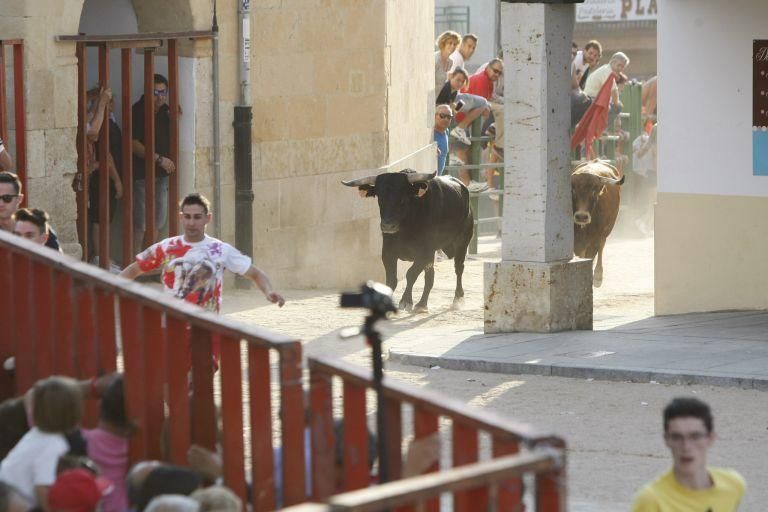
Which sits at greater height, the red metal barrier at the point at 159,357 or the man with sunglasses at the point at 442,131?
the man with sunglasses at the point at 442,131

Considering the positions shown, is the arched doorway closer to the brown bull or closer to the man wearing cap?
the brown bull

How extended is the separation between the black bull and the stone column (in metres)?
2.49

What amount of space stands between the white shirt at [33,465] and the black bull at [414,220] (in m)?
9.47

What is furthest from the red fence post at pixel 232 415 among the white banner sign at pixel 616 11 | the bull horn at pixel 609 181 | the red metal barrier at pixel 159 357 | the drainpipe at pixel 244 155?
the white banner sign at pixel 616 11

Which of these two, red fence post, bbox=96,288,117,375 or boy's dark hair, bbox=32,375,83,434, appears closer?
boy's dark hair, bbox=32,375,83,434

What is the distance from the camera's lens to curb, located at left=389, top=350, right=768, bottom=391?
10.6m

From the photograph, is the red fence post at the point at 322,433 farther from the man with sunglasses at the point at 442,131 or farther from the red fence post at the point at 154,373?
the man with sunglasses at the point at 442,131

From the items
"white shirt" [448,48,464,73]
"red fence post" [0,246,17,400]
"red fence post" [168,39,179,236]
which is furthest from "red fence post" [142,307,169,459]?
"white shirt" [448,48,464,73]

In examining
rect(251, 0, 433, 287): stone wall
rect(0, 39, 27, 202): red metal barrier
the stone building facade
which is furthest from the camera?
rect(251, 0, 433, 287): stone wall

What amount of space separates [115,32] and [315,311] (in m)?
3.04

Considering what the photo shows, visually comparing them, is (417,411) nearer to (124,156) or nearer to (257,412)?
(257,412)

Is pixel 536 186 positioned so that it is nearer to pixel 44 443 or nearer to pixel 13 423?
pixel 13 423

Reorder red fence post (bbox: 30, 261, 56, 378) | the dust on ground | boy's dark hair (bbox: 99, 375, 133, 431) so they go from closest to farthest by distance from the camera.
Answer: boy's dark hair (bbox: 99, 375, 133, 431) < red fence post (bbox: 30, 261, 56, 378) < the dust on ground

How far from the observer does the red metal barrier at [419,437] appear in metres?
4.32
